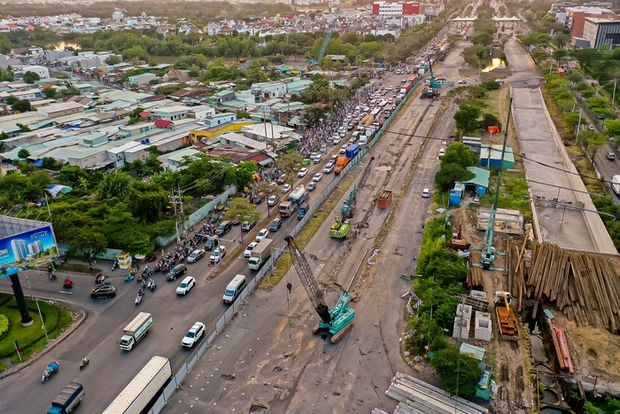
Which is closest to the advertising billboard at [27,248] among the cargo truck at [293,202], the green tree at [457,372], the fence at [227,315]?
the fence at [227,315]

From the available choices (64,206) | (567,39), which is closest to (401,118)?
(64,206)

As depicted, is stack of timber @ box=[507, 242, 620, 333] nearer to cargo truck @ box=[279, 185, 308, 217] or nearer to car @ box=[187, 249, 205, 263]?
cargo truck @ box=[279, 185, 308, 217]

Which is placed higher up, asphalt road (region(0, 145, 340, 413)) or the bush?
the bush

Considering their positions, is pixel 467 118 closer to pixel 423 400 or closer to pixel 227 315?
pixel 227 315

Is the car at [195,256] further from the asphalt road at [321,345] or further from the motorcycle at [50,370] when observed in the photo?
the motorcycle at [50,370]

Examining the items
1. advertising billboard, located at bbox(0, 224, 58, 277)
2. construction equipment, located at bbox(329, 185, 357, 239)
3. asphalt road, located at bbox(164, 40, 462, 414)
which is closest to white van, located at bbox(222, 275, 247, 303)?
asphalt road, located at bbox(164, 40, 462, 414)
